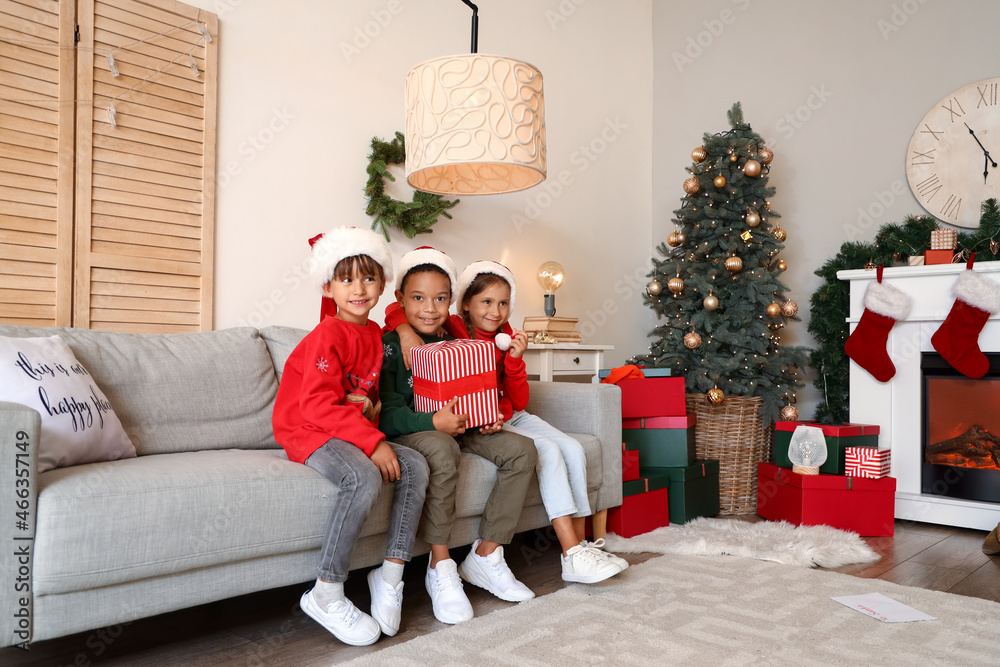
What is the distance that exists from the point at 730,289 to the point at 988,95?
151 centimetres

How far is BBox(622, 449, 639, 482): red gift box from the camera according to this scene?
9.43 feet

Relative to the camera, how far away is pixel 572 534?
2.24 metres

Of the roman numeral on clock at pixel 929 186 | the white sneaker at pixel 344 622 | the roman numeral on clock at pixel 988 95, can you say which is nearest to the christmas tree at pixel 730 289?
the roman numeral on clock at pixel 929 186

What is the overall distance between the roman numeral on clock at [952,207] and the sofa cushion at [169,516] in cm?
318

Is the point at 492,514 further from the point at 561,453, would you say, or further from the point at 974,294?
the point at 974,294

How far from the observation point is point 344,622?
1749 mm

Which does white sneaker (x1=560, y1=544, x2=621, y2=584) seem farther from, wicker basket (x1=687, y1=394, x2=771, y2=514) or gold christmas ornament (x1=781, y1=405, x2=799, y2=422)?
gold christmas ornament (x1=781, y1=405, x2=799, y2=422)

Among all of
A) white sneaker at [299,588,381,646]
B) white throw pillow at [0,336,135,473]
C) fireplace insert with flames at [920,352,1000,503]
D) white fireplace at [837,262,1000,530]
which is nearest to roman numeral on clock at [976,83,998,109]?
white fireplace at [837,262,1000,530]

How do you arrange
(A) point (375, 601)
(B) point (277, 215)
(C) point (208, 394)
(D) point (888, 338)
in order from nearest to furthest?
(A) point (375, 601), (C) point (208, 394), (B) point (277, 215), (D) point (888, 338)

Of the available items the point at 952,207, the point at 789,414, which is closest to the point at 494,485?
the point at 789,414

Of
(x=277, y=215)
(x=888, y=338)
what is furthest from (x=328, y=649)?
(x=888, y=338)

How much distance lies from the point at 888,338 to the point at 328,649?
2846 millimetres

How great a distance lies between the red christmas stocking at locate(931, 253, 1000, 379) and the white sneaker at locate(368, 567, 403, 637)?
262 centimetres

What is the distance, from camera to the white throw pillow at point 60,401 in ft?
5.58
